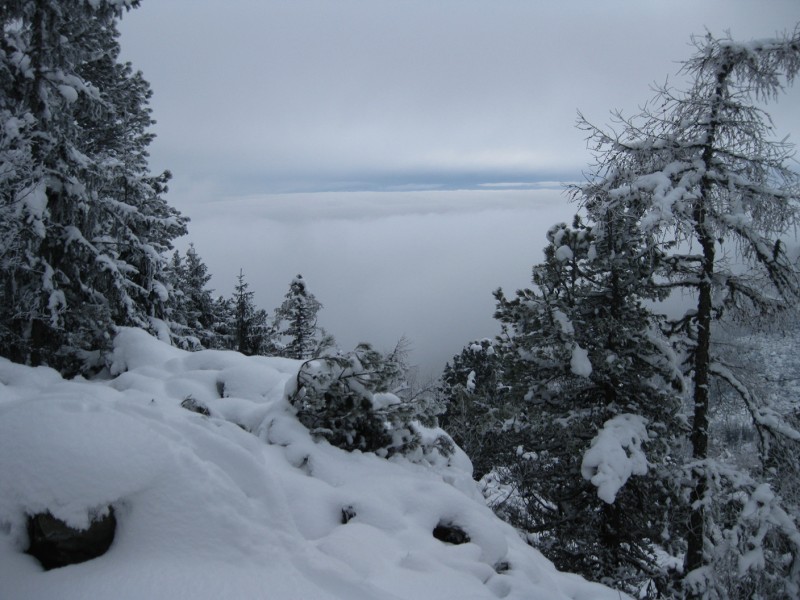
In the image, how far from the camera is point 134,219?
47.2 ft

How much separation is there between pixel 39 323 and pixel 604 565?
14.2 meters

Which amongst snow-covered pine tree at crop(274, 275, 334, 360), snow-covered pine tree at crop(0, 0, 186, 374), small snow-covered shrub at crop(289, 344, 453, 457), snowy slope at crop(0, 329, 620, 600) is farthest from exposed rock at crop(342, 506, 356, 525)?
snow-covered pine tree at crop(274, 275, 334, 360)

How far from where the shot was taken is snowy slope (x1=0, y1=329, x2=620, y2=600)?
3572mm

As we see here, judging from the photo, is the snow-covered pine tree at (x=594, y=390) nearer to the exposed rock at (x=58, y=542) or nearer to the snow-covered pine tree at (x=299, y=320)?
the exposed rock at (x=58, y=542)

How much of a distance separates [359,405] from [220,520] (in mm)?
3632

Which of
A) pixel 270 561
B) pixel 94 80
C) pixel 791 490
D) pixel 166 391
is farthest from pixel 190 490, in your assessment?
pixel 94 80

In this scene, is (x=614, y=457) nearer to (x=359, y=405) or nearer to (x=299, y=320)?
(x=359, y=405)

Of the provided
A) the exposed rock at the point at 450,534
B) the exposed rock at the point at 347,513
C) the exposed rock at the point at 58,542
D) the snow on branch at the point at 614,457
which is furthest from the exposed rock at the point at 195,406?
the snow on branch at the point at 614,457

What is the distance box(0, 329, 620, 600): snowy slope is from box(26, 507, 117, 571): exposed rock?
0.23 ft

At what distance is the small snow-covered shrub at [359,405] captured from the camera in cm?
731

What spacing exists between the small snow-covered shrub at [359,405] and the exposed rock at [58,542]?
3641 mm

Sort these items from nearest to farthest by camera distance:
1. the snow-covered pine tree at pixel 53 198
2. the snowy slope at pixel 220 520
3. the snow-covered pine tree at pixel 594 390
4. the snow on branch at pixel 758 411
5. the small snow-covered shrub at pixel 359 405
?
1. the snowy slope at pixel 220 520
2. the small snow-covered shrub at pixel 359 405
3. the snow on branch at pixel 758 411
4. the snow-covered pine tree at pixel 594 390
5. the snow-covered pine tree at pixel 53 198

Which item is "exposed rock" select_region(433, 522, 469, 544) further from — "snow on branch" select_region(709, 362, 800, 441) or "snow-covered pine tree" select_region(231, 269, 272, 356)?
"snow-covered pine tree" select_region(231, 269, 272, 356)

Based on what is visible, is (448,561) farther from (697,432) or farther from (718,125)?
(718,125)
